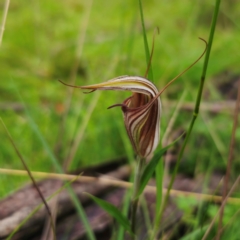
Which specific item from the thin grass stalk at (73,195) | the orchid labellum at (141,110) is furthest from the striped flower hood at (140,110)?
the thin grass stalk at (73,195)

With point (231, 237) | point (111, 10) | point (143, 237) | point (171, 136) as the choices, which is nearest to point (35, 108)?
point (171, 136)

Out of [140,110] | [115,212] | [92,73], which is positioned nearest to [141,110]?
[140,110]

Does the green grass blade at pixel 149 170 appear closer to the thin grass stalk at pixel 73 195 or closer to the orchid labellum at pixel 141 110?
the orchid labellum at pixel 141 110

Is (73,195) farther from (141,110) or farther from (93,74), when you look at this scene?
(93,74)

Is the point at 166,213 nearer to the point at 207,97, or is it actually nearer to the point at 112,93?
the point at 112,93

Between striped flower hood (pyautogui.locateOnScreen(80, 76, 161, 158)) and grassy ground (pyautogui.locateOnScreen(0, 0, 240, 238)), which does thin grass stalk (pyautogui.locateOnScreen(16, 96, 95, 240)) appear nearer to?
grassy ground (pyautogui.locateOnScreen(0, 0, 240, 238))

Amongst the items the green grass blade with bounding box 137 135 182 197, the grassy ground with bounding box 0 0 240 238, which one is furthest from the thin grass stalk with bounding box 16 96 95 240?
the green grass blade with bounding box 137 135 182 197
